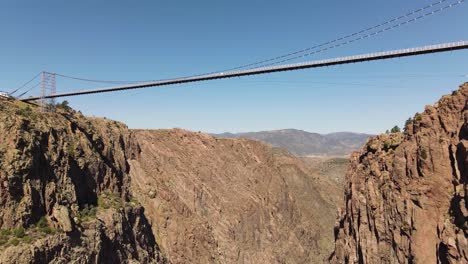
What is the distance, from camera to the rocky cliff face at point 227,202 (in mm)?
60156

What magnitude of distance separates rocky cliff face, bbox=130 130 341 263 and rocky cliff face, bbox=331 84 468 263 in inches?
1241

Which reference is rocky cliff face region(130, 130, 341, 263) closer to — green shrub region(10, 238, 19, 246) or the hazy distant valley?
the hazy distant valley

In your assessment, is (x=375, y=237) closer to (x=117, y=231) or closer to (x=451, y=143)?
(x=451, y=143)

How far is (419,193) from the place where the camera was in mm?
27609

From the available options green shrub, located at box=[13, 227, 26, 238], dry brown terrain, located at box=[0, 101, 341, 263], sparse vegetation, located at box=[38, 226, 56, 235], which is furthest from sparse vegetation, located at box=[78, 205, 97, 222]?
green shrub, located at box=[13, 227, 26, 238]

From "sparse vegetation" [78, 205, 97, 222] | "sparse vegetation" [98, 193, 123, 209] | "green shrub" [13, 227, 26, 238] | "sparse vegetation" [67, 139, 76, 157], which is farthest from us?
"sparse vegetation" [98, 193, 123, 209]

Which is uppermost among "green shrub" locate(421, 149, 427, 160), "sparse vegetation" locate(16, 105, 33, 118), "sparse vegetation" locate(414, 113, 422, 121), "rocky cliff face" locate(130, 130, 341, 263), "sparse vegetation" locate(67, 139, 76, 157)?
"sparse vegetation" locate(16, 105, 33, 118)

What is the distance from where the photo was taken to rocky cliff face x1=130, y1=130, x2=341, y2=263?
60.2m

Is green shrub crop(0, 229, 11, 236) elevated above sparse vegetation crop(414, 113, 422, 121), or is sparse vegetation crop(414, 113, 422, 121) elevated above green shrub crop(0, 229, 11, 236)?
sparse vegetation crop(414, 113, 422, 121)

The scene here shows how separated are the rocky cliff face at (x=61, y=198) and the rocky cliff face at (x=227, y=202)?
8.83 m

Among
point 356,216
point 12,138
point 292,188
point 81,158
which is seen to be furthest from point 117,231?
point 292,188

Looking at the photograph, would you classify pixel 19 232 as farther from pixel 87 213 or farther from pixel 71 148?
pixel 71 148

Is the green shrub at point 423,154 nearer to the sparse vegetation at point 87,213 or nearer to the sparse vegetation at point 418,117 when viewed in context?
the sparse vegetation at point 418,117

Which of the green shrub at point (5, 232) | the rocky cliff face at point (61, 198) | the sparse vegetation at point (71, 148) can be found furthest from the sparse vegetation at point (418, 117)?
the sparse vegetation at point (71, 148)
